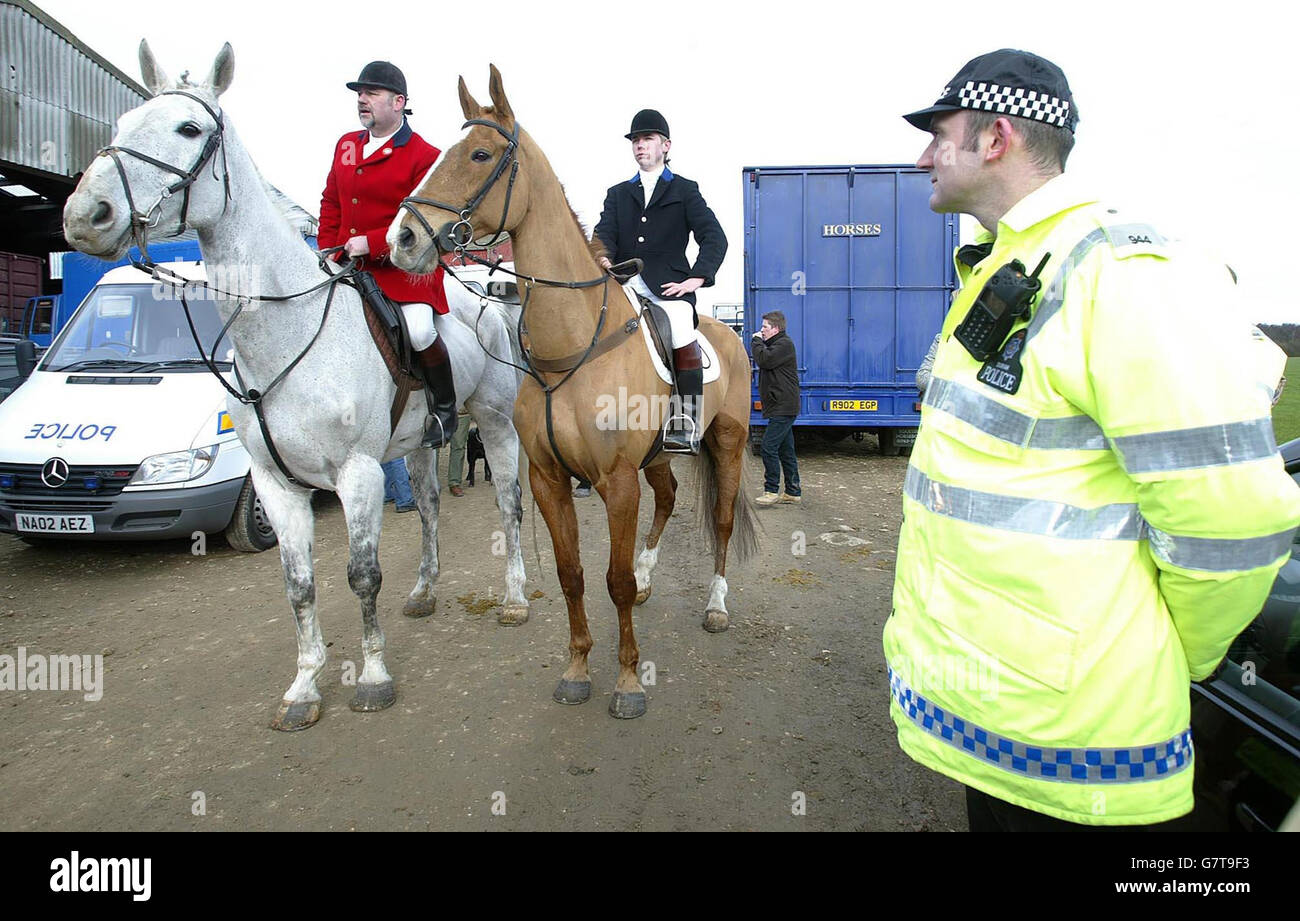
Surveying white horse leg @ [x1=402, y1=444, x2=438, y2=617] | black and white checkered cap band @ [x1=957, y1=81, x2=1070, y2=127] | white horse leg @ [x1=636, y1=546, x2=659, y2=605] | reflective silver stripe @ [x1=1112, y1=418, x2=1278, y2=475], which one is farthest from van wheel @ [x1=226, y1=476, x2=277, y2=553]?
reflective silver stripe @ [x1=1112, y1=418, x2=1278, y2=475]

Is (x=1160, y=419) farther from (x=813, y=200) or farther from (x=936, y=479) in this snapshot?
(x=813, y=200)

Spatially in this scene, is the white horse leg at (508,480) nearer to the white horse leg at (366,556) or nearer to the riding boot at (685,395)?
the white horse leg at (366,556)

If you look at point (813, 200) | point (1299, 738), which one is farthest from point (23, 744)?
point (813, 200)

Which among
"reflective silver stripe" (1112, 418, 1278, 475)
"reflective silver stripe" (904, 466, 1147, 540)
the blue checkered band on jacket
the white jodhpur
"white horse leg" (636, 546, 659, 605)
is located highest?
the white jodhpur

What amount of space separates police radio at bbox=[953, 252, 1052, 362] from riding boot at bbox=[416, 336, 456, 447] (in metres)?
3.44

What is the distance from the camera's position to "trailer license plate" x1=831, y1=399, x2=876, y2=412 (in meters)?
11.3

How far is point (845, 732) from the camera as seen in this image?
3.49m

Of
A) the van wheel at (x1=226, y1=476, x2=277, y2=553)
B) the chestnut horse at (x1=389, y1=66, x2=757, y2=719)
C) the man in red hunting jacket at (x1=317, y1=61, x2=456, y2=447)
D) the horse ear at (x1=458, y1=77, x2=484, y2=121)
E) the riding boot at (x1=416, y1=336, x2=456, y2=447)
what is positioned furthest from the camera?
the van wheel at (x1=226, y1=476, x2=277, y2=553)

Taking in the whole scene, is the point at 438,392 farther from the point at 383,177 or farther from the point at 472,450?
the point at 472,450

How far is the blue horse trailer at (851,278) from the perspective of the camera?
11.0 m

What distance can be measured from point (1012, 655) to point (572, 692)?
278cm

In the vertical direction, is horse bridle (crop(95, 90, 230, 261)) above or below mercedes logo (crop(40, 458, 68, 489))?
above

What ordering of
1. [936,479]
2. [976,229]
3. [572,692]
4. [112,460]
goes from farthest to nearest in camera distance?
1. [112,460]
2. [572,692]
3. [976,229]
4. [936,479]

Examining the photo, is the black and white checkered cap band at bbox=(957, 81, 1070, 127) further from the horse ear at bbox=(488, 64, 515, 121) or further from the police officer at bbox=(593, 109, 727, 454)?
the police officer at bbox=(593, 109, 727, 454)
